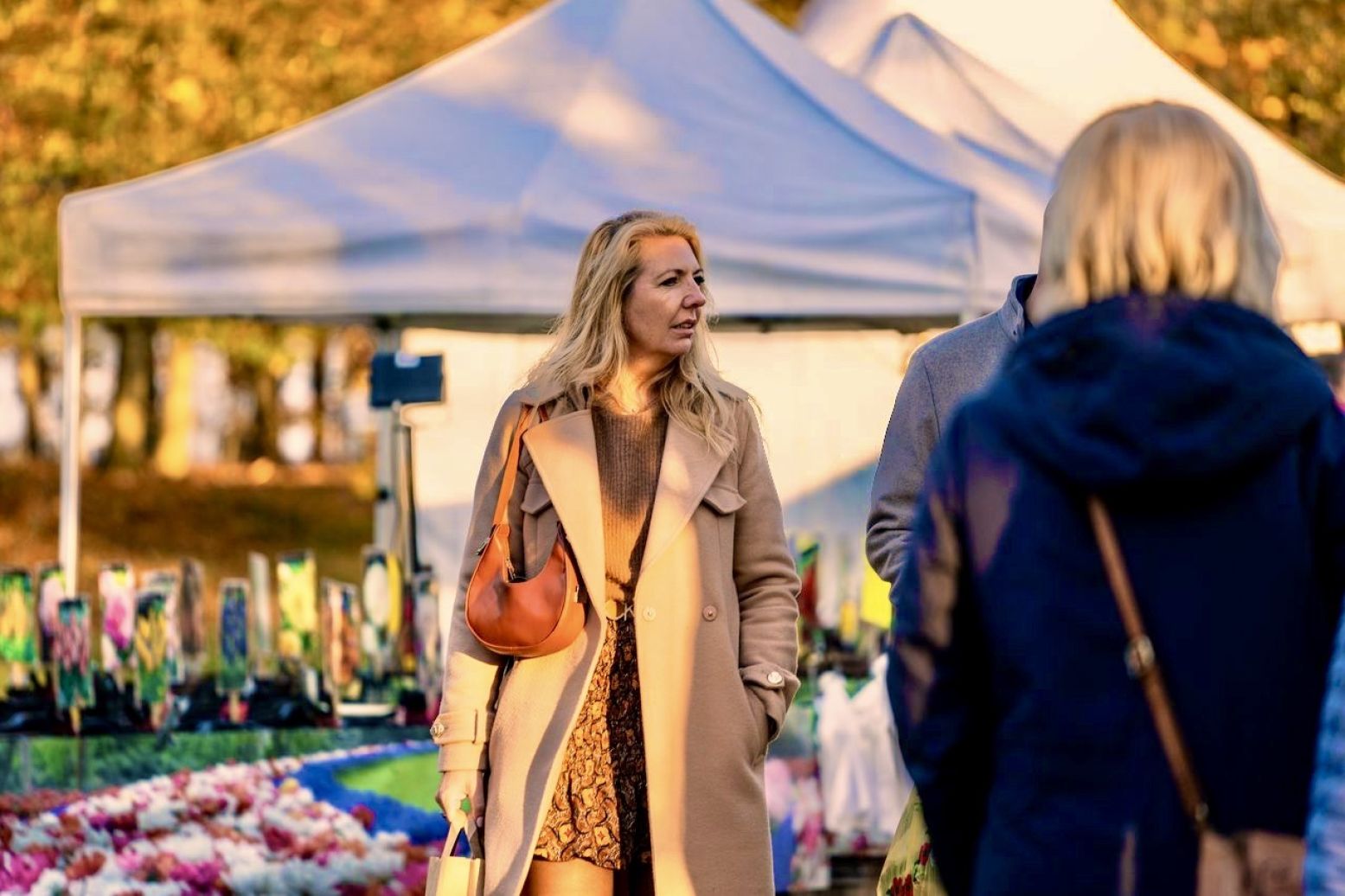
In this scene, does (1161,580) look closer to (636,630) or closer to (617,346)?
(636,630)

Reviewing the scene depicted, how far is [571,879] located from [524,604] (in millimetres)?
496

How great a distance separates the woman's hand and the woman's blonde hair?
Answer: 2.39ft

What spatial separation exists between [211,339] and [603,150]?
1229 centimetres

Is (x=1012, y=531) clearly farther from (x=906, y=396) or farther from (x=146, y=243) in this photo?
(x=146, y=243)

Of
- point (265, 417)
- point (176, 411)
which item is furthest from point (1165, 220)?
point (265, 417)

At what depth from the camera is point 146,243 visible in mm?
6883

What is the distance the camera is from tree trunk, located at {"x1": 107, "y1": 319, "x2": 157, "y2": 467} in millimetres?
24625

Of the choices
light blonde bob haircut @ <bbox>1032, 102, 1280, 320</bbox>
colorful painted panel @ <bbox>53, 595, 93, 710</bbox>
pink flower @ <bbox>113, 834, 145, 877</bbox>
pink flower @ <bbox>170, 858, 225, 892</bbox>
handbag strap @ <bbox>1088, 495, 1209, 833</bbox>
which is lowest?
pink flower @ <bbox>170, 858, 225, 892</bbox>

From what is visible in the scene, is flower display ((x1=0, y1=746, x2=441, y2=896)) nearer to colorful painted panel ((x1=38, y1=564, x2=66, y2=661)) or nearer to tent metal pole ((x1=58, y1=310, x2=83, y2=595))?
colorful painted panel ((x1=38, y1=564, x2=66, y2=661))

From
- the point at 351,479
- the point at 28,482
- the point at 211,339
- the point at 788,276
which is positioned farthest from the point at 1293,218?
the point at 351,479

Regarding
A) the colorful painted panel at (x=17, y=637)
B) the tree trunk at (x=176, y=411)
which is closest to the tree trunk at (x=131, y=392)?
the tree trunk at (x=176, y=411)

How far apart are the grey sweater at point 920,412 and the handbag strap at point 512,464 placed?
73 centimetres

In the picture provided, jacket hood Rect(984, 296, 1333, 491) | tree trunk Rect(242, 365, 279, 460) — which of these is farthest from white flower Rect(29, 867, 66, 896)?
tree trunk Rect(242, 365, 279, 460)

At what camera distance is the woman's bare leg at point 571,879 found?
382cm
